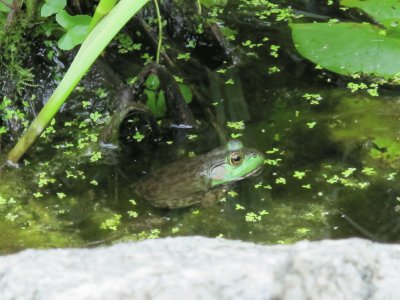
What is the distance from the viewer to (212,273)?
1121 millimetres

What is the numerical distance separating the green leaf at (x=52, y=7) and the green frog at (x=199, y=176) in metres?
0.85

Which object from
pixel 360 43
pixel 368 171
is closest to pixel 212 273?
pixel 368 171

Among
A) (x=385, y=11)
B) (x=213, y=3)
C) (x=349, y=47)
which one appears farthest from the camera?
(x=213, y=3)

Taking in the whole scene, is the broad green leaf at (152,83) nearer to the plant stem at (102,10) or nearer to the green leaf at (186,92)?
the green leaf at (186,92)

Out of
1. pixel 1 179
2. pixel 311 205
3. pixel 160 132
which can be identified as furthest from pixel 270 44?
pixel 1 179

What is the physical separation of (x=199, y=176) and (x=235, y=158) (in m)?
0.19

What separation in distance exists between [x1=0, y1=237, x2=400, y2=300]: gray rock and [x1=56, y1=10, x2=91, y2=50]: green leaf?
160cm

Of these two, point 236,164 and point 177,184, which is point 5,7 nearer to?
point 177,184

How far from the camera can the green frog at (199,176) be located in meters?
2.82

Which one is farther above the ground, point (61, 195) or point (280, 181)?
point (61, 195)

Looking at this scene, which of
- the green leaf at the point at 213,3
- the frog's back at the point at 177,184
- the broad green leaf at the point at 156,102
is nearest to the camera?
the frog's back at the point at 177,184

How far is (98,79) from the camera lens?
336cm

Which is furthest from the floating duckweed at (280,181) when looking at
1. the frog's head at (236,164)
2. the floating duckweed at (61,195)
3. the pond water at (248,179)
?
the floating duckweed at (61,195)

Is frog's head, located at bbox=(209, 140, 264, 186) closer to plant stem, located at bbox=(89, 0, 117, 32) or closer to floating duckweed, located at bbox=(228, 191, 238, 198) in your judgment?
floating duckweed, located at bbox=(228, 191, 238, 198)
